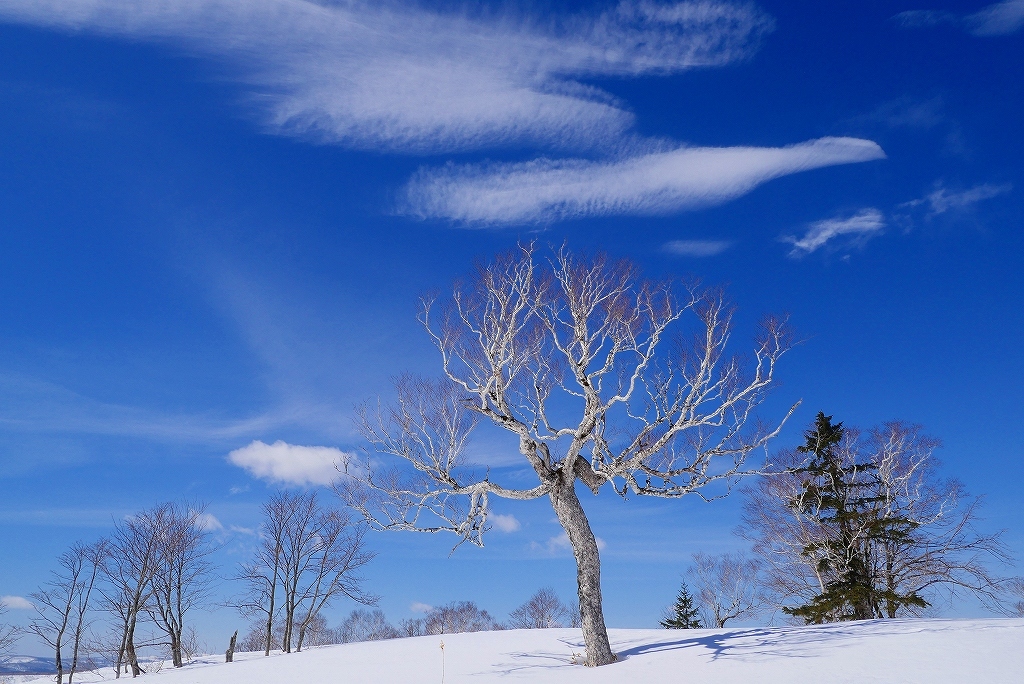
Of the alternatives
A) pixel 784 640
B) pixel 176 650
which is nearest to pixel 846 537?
pixel 784 640

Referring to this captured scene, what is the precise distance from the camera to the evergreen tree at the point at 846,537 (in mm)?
21844

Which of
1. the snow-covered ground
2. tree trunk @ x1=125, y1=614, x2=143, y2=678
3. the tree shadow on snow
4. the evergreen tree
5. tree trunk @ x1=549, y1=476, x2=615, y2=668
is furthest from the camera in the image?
tree trunk @ x1=125, y1=614, x2=143, y2=678

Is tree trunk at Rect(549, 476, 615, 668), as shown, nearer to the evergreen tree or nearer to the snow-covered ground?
the snow-covered ground

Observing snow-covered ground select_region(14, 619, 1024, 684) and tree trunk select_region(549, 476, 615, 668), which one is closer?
snow-covered ground select_region(14, 619, 1024, 684)

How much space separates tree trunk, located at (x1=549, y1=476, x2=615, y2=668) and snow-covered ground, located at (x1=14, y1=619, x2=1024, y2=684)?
435mm

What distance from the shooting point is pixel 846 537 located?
22.6 meters

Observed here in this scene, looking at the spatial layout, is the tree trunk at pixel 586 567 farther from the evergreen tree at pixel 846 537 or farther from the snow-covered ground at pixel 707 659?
the evergreen tree at pixel 846 537

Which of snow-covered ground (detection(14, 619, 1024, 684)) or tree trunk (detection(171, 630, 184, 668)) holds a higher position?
snow-covered ground (detection(14, 619, 1024, 684))

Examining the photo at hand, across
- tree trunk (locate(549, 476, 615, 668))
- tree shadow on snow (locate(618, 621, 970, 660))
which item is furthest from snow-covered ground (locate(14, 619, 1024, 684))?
tree trunk (locate(549, 476, 615, 668))

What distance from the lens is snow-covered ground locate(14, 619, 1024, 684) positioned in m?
9.13

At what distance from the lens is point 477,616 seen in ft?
204

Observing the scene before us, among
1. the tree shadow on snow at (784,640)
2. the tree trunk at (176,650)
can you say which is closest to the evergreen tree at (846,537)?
the tree shadow on snow at (784,640)

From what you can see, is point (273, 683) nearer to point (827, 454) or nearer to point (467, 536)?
point (467, 536)

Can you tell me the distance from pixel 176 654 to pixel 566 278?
28564 mm
